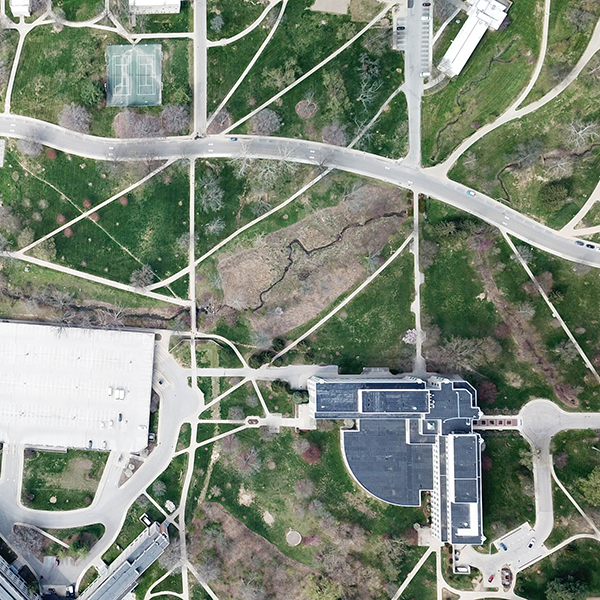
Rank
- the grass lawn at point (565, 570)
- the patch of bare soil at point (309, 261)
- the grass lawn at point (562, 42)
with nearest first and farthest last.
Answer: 1. the grass lawn at point (562, 42)
2. the grass lawn at point (565, 570)
3. the patch of bare soil at point (309, 261)

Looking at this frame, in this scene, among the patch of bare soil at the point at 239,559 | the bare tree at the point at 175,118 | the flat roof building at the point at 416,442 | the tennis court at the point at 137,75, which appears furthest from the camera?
the tennis court at the point at 137,75

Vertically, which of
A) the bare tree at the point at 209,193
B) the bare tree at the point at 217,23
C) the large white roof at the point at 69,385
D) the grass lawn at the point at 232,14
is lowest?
the large white roof at the point at 69,385

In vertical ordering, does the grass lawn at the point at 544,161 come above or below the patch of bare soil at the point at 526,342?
above

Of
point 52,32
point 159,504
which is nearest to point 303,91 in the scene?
point 52,32

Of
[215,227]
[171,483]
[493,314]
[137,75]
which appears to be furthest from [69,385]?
[493,314]

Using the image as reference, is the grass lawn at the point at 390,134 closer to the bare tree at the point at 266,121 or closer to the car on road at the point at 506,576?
the bare tree at the point at 266,121

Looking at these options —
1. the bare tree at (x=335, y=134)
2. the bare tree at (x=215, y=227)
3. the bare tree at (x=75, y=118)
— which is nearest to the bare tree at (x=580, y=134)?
the bare tree at (x=335, y=134)

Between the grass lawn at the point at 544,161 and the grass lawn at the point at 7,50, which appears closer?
the grass lawn at the point at 544,161
